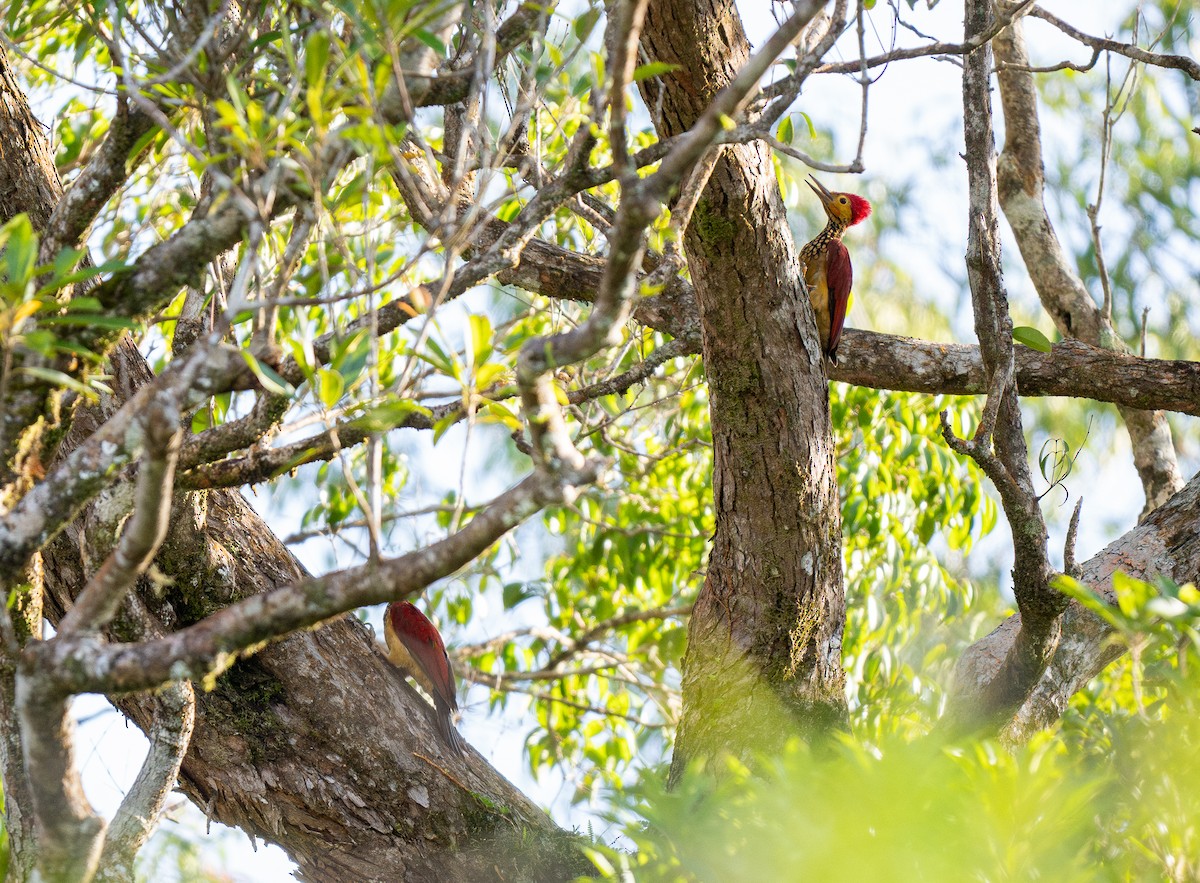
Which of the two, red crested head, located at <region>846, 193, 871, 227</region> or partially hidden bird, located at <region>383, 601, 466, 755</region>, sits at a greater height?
red crested head, located at <region>846, 193, 871, 227</region>

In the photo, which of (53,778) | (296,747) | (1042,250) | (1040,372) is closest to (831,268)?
(1042,250)

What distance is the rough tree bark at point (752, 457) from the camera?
2.66 meters

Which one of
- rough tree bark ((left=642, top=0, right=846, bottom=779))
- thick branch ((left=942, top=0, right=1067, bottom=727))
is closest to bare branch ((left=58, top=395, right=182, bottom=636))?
rough tree bark ((left=642, top=0, right=846, bottom=779))

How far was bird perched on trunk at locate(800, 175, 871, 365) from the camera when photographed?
3576 mm

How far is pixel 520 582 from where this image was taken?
515 cm

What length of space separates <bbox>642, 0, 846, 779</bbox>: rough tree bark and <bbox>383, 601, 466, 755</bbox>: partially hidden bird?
55.1 inches

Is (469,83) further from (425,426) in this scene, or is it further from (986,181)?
(986,181)

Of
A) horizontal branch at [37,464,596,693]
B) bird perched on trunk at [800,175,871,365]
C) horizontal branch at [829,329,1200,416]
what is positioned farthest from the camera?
bird perched on trunk at [800,175,871,365]

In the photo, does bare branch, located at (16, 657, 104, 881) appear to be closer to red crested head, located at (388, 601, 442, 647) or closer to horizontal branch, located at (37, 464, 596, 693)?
horizontal branch, located at (37, 464, 596, 693)

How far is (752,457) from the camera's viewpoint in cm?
284

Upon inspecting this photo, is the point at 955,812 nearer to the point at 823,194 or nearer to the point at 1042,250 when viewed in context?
the point at 1042,250

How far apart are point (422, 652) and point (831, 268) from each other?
2192 mm

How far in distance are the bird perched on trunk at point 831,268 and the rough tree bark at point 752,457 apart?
17.1 inches

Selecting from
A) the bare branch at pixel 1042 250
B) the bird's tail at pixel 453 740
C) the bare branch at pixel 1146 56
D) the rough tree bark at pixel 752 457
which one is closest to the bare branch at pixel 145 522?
the bird's tail at pixel 453 740
